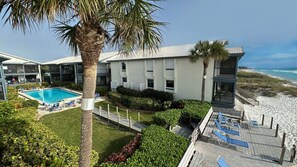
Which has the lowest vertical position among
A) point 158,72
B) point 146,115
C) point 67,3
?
point 146,115

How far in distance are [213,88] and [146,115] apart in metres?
8.05

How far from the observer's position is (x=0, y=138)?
591 cm

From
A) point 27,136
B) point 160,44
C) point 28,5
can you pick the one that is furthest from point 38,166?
point 160,44

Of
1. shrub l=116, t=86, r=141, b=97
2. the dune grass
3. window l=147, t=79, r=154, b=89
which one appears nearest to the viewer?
shrub l=116, t=86, r=141, b=97

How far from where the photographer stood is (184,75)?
55.3 ft

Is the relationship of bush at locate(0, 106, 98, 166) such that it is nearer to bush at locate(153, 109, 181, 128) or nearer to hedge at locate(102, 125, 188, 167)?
hedge at locate(102, 125, 188, 167)

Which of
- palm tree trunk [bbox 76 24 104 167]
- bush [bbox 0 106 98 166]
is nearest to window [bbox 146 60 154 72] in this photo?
bush [bbox 0 106 98 166]

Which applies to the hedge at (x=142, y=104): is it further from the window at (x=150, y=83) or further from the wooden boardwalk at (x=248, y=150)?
the wooden boardwalk at (x=248, y=150)

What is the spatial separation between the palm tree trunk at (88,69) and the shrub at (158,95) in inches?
546

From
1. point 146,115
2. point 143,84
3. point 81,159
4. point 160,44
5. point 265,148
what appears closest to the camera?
point 81,159

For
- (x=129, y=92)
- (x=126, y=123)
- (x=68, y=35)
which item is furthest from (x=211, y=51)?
(x=68, y=35)

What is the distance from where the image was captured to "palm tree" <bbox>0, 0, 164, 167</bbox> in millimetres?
2518

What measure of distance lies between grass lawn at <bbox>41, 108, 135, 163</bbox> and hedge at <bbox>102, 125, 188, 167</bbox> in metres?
3.09

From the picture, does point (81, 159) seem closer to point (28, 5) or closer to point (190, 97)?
point (28, 5)
